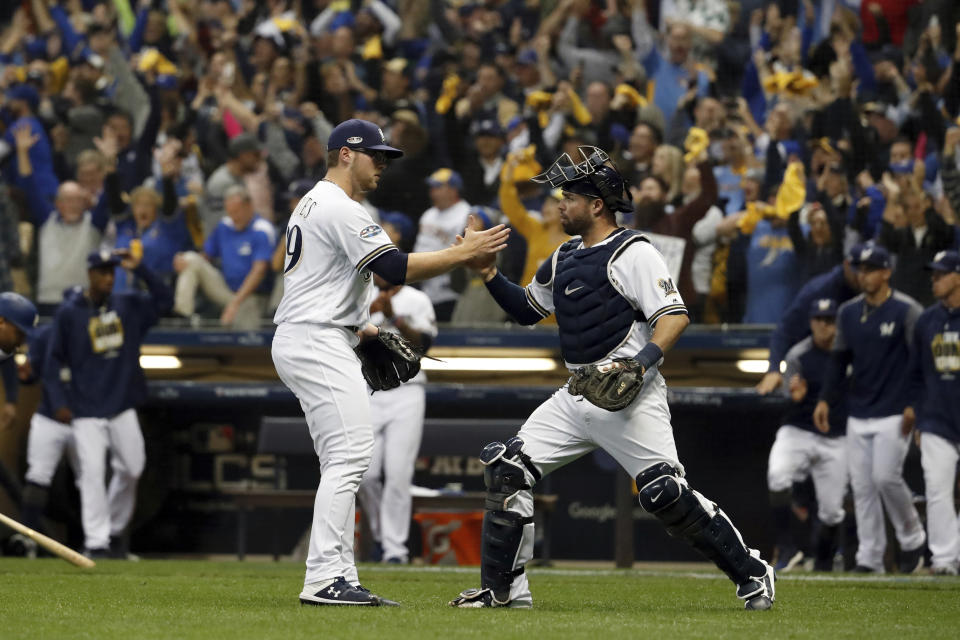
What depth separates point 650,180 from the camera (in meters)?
11.8

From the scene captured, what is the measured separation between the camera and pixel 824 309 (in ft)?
34.1

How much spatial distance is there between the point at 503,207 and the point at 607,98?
1.71 m

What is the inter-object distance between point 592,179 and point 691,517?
1.40m

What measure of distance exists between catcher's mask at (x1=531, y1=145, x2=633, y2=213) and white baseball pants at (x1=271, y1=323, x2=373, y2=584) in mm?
1085

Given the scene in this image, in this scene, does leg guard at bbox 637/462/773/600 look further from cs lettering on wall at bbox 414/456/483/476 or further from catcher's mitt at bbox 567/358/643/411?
cs lettering on wall at bbox 414/456/483/476

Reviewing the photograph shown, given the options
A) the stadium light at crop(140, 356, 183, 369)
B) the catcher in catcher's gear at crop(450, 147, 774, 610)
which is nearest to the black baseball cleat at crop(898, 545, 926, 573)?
the catcher in catcher's gear at crop(450, 147, 774, 610)

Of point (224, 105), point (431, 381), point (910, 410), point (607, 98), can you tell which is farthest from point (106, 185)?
point (910, 410)

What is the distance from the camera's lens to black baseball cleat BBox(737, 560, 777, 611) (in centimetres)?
559

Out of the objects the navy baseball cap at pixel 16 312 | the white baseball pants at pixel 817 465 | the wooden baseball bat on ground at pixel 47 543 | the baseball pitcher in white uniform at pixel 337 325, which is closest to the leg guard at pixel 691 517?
the baseball pitcher in white uniform at pixel 337 325

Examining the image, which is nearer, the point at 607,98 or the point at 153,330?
the point at 153,330

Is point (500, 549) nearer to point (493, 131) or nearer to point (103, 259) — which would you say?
point (103, 259)

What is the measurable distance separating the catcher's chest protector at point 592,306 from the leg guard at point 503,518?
47 centimetres

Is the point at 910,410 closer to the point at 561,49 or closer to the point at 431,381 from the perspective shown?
the point at 431,381

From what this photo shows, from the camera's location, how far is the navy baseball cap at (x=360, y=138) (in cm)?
582
